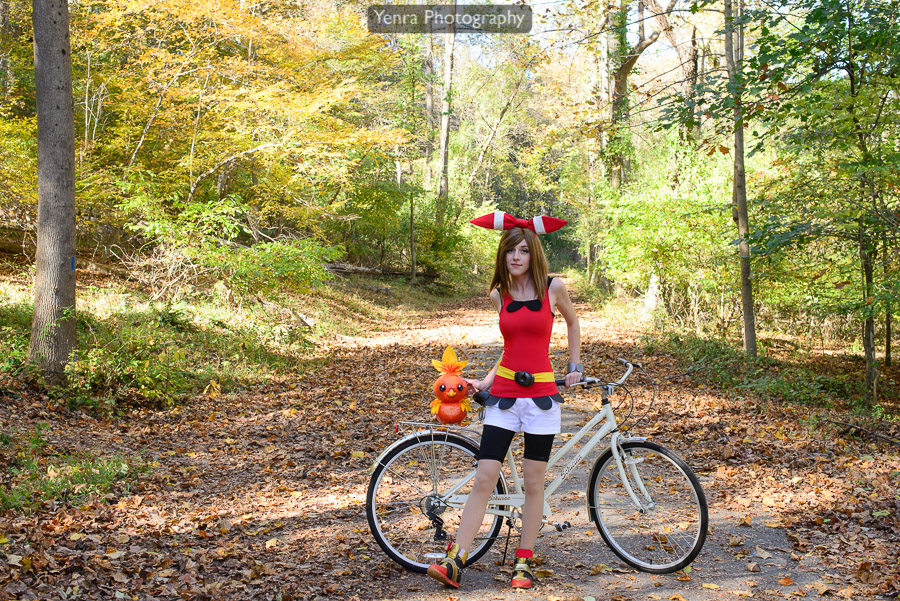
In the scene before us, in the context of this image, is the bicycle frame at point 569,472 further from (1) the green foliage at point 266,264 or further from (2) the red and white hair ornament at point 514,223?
(1) the green foliage at point 266,264

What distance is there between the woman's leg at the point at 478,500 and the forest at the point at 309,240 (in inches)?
26.3

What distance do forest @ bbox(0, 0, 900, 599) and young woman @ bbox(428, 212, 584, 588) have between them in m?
0.87

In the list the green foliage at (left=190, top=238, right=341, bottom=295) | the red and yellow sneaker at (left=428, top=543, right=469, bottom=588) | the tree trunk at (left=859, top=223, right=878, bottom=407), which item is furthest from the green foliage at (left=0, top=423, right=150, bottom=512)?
the tree trunk at (left=859, top=223, right=878, bottom=407)

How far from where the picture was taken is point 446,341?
1431cm

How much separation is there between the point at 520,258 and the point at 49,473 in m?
4.14

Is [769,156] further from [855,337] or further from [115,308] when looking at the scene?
[115,308]

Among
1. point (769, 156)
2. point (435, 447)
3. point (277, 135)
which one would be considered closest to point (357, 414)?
point (435, 447)

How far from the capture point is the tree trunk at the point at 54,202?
7324 mm

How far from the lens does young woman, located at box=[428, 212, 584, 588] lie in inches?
141

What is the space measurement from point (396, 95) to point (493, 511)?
2414 centimetres

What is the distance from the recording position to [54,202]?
24.3 feet

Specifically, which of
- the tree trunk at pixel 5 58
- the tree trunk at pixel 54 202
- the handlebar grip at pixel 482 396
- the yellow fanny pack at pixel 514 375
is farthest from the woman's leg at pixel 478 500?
the tree trunk at pixel 5 58

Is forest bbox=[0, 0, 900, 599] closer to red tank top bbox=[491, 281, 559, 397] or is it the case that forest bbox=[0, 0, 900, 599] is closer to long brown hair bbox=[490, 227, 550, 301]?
red tank top bbox=[491, 281, 559, 397]

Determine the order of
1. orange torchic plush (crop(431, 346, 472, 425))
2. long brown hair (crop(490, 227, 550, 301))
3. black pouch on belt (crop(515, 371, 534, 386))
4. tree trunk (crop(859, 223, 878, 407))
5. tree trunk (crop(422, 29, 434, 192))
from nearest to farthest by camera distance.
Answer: black pouch on belt (crop(515, 371, 534, 386)) → long brown hair (crop(490, 227, 550, 301)) → orange torchic plush (crop(431, 346, 472, 425)) → tree trunk (crop(859, 223, 878, 407)) → tree trunk (crop(422, 29, 434, 192))
